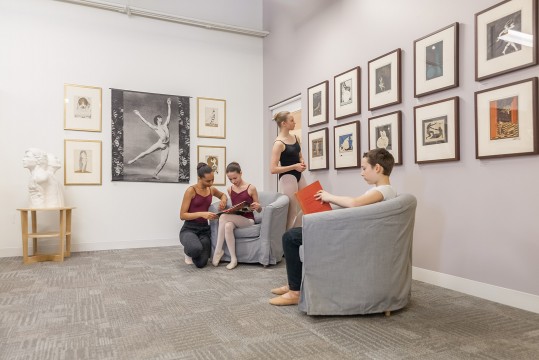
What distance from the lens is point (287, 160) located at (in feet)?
14.4

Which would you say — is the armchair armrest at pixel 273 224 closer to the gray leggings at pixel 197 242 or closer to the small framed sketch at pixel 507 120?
the gray leggings at pixel 197 242

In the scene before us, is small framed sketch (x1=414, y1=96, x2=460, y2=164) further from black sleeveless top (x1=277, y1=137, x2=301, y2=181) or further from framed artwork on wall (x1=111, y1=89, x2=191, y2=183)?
framed artwork on wall (x1=111, y1=89, x2=191, y2=183)

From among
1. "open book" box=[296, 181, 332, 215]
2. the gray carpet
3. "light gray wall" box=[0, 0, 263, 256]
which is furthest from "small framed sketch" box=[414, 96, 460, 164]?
"light gray wall" box=[0, 0, 263, 256]

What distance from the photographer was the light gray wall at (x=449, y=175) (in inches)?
120

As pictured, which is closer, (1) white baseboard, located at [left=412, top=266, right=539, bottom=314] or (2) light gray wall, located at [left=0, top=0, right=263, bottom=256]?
(1) white baseboard, located at [left=412, top=266, right=539, bottom=314]

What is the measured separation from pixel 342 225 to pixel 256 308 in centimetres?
96

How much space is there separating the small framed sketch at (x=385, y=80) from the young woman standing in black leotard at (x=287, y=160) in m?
0.99

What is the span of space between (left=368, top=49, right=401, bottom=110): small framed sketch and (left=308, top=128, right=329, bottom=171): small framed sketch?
0.97m

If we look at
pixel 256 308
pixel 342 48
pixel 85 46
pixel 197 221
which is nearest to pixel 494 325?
pixel 256 308

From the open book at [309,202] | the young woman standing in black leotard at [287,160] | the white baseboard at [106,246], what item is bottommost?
the white baseboard at [106,246]

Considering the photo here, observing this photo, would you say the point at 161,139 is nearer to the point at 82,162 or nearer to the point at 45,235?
the point at 82,162

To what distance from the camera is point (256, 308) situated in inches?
118

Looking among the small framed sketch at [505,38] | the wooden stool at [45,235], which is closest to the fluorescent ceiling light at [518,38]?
the small framed sketch at [505,38]

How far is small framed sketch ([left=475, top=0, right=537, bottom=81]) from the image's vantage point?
2961 millimetres
